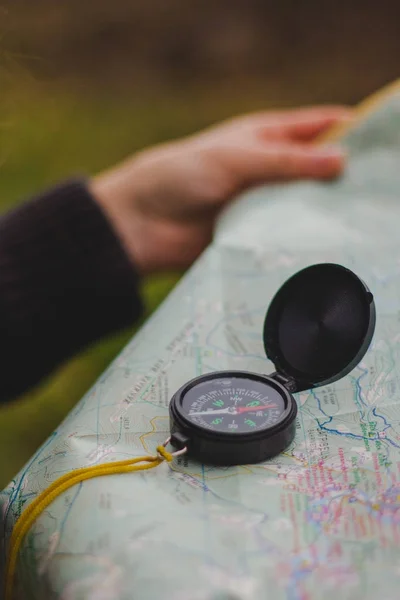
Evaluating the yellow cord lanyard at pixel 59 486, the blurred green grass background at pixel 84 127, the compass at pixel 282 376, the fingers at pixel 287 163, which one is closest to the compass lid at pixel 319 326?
the compass at pixel 282 376

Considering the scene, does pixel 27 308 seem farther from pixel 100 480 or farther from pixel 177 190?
pixel 100 480

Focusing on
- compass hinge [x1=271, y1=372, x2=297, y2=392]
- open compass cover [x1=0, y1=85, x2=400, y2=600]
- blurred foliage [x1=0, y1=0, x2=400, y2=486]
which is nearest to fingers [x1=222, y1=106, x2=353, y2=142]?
open compass cover [x1=0, y1=85, x2=400, y2=600]

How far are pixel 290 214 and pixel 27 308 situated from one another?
63 cm

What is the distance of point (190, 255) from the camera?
7.14 feet

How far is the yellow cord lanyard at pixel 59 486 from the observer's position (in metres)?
0.98

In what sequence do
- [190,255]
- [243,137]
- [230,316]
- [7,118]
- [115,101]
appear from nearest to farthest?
[230,316] → [243,137] → [190,255] → [7,118] → [115,101]

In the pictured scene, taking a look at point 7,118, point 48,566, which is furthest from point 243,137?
point 7,118

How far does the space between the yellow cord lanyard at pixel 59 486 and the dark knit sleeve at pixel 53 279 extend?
2.75 ft

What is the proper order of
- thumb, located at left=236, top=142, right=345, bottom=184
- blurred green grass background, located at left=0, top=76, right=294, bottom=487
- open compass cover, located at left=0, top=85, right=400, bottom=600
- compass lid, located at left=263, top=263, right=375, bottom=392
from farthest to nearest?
blurred green grass background, located at left=0, top=76, right=294, bottom=487
thumb, located at left=236, top=142, right=345, bottom=184
compass lid, located at left=263, top=263, right=375, bottom=392
open compass cover, located at left=0, top=85, right=400, bottom=600

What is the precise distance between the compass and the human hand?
689 mm

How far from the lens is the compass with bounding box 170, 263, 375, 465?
102 centimetres

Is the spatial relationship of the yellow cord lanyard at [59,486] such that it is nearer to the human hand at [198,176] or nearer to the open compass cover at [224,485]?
the open compass cover at [224,485]

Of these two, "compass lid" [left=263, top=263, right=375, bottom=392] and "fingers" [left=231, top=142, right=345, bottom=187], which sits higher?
"compass lid" [left=263, top=263, right=375, bottom=392]

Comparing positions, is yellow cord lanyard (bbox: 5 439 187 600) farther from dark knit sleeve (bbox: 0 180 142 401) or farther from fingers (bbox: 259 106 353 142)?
fingers (bbox: 259 106 353 142)
